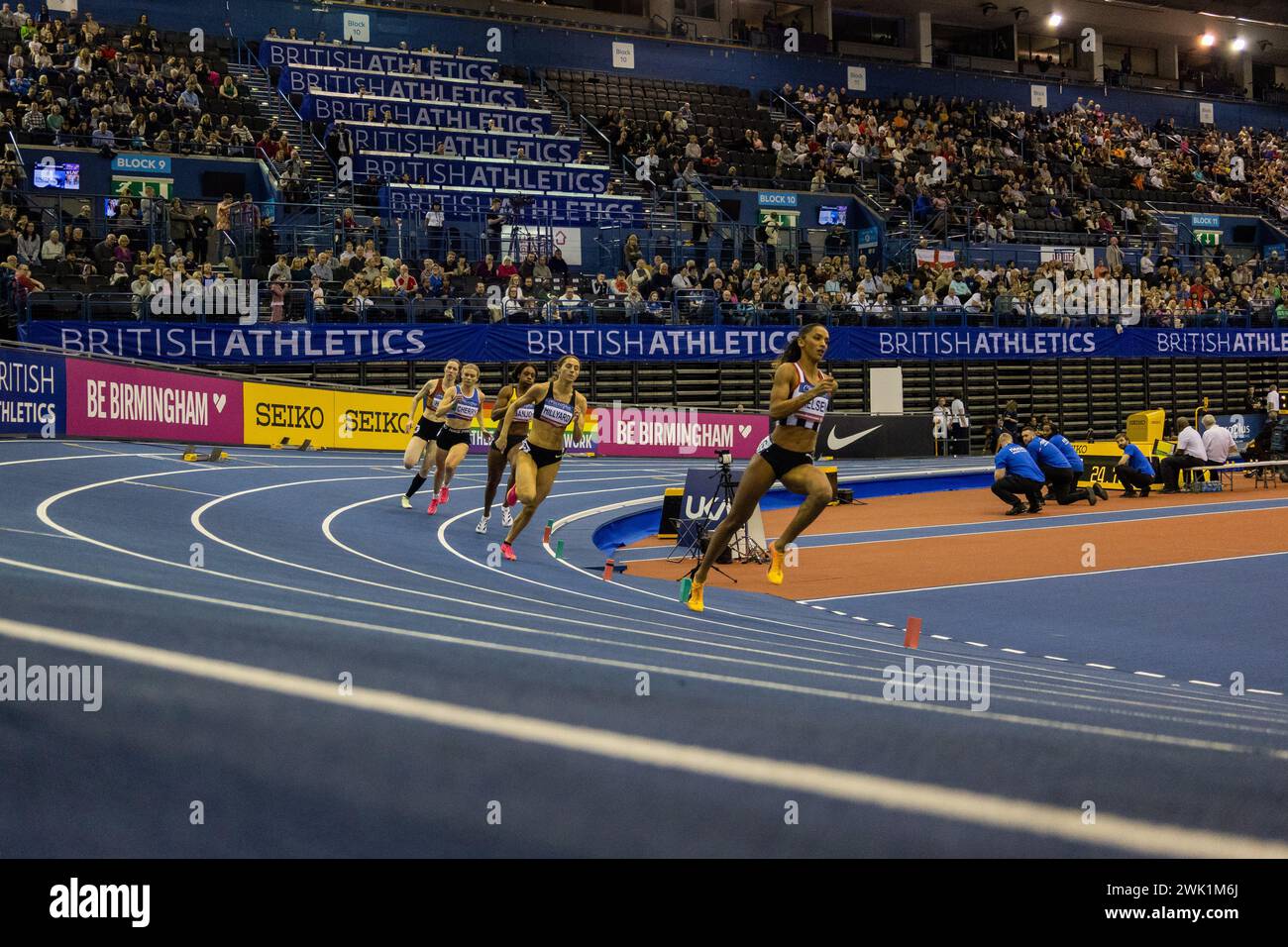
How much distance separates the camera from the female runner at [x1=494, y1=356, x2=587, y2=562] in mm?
12789

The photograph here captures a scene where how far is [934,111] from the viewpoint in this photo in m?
47.5

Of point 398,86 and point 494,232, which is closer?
point 494,232

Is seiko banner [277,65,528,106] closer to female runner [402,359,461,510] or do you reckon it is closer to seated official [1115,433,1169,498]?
female runner [402,359,461,510]

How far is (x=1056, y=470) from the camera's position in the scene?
21.8 m

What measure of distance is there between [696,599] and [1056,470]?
14.3 meters

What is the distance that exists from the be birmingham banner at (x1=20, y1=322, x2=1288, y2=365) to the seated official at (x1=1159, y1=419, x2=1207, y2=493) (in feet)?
34.5

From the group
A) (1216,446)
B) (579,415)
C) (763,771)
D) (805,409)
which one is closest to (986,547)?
(579,415)

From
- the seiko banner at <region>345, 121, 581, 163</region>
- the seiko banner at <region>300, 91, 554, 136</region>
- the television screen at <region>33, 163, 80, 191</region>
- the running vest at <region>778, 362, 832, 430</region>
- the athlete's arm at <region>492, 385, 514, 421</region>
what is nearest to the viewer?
the running vest at <region>778, 362, 832, 430</region>

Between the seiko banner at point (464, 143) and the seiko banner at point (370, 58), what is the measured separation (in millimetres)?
4044

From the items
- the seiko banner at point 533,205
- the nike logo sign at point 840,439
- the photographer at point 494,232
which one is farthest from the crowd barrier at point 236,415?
the seiko banner at point 533,205

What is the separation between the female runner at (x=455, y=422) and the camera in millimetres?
15969

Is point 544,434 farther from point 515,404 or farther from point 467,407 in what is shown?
point 467,407

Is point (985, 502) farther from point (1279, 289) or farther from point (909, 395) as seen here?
point (1279, 289)

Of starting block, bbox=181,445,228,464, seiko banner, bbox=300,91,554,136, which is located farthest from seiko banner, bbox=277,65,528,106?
starting block, bbox=181,445,228,464
